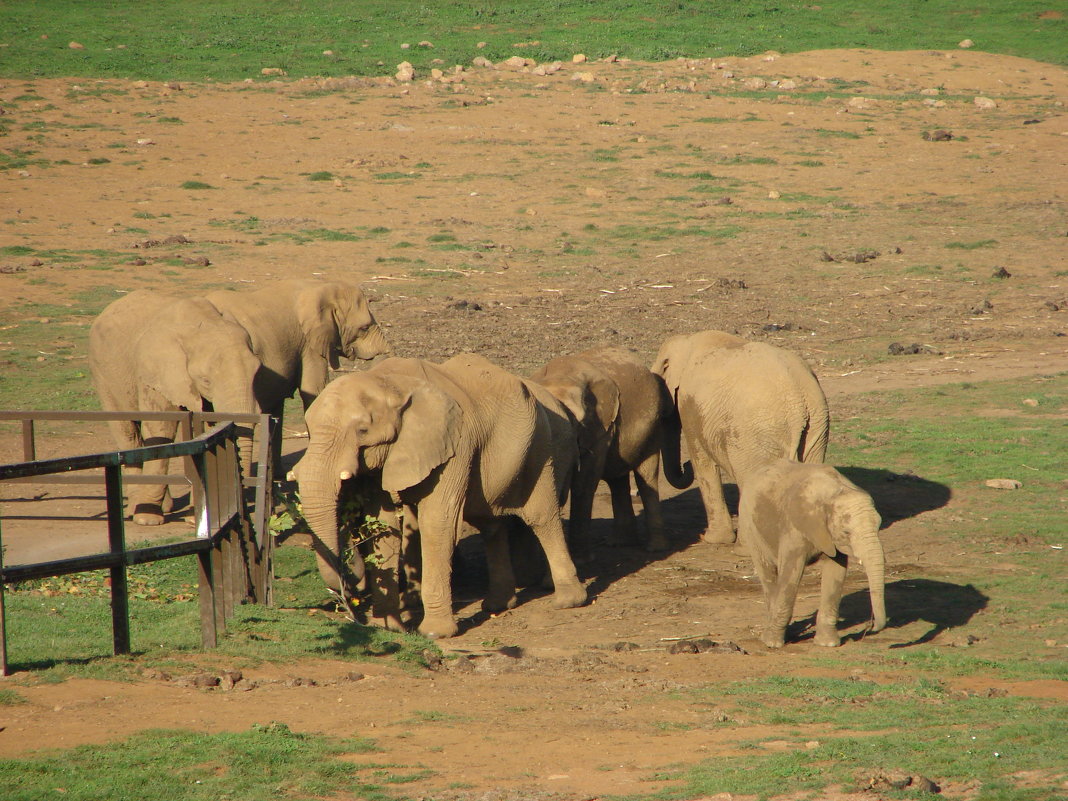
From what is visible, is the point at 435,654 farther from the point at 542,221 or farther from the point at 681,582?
the point at 542,221

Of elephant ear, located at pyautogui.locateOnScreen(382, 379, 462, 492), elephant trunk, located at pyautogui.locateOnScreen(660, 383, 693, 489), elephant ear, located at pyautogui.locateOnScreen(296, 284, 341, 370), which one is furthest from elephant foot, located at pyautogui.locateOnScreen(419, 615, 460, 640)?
elephant ear, located at pyautogui.locateOnScreen(296, 284, 341, 370)

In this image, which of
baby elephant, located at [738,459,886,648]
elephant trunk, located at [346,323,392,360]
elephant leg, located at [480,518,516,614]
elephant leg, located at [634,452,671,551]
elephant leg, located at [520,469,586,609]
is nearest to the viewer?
baby elephant, located at [738,459,886,648]

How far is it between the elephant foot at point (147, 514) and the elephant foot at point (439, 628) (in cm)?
371

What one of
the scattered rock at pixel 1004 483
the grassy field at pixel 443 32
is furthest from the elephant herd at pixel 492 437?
the grassy field at pixel 443 32

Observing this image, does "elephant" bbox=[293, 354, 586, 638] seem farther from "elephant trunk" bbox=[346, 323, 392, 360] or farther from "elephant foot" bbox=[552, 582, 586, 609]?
"elephant trunk" bbox=[346, 323, 392, 360]

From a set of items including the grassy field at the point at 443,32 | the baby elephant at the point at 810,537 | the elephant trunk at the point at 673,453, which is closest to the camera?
the baby elephant at the point at 810,537

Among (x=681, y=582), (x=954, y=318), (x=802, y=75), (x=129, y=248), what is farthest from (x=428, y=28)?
(x=681, y=582)

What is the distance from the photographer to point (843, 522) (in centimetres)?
966

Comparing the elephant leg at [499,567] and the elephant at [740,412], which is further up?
the elephant at [740,412]

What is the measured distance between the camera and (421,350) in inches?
775

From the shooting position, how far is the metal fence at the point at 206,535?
7176 mm

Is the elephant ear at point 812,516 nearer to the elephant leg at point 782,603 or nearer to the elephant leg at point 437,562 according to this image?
the elephant leg at point 782,603

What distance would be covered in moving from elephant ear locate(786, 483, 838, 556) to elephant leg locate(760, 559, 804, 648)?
0.25 m

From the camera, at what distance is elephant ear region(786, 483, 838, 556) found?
984cm
